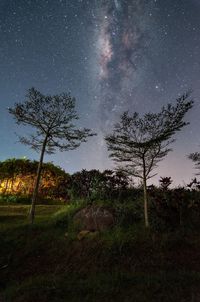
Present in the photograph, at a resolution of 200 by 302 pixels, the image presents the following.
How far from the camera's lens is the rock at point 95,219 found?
11.1m

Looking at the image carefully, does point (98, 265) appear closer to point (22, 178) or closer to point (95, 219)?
point (95, 219)

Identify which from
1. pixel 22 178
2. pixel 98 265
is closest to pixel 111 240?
pixel 98 265

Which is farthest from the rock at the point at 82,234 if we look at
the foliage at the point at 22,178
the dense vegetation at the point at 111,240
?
the foliage at the point at 22,178

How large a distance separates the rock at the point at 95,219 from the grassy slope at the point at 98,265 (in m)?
0.49

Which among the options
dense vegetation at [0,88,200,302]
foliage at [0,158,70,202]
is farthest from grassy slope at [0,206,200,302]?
foliage at [0,158,70,202]

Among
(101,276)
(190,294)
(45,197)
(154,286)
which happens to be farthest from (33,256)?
(45,197)

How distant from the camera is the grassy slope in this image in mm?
6484

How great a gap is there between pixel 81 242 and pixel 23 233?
281cm

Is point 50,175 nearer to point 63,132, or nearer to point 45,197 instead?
point 45,197

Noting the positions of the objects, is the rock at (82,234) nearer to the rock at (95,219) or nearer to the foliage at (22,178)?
the rock at (95,219)

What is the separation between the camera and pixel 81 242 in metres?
10.4

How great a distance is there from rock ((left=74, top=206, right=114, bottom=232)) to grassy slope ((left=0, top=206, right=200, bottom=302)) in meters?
0.49

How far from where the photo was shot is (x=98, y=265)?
8727 millimetres

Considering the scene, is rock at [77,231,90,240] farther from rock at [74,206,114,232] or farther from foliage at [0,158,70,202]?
foliage at [0,158,70,202]
